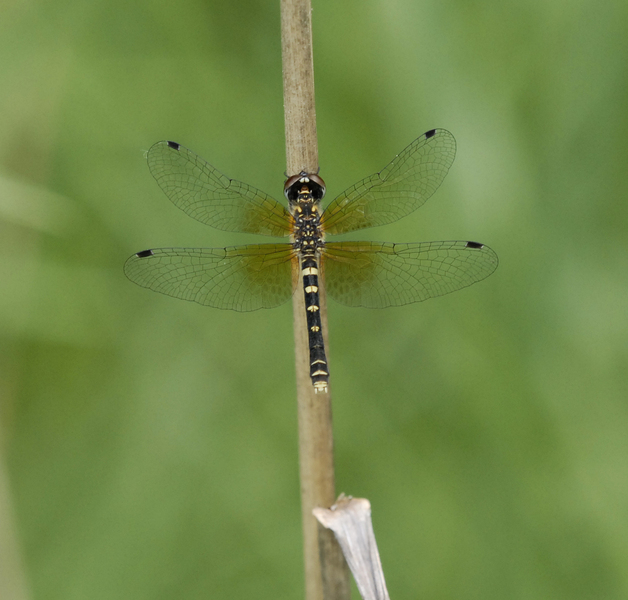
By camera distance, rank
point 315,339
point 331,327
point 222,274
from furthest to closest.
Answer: point 331,327, point 222,274, point 315,339

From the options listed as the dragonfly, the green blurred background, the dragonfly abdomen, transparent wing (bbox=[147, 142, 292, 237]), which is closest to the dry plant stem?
the dragonfly abdomen

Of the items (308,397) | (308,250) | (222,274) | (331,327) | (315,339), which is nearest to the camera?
(308,397)

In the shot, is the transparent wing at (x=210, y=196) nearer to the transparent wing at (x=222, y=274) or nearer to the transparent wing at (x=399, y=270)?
the transparent wing at (x=222, y=274)

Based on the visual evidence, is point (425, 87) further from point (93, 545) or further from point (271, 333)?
point (93, 545)

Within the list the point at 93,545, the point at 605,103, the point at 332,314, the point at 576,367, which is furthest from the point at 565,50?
the point at 93,545

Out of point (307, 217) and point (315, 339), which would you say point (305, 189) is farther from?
point (315, 339)

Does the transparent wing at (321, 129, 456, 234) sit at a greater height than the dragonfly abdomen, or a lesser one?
greater

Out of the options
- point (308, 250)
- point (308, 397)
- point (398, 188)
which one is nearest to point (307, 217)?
point (308, 250)

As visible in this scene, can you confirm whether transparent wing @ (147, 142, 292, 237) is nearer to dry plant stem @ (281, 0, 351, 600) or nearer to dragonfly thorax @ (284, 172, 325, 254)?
dragonfly thorax @ (284, 172, 325, 254)
